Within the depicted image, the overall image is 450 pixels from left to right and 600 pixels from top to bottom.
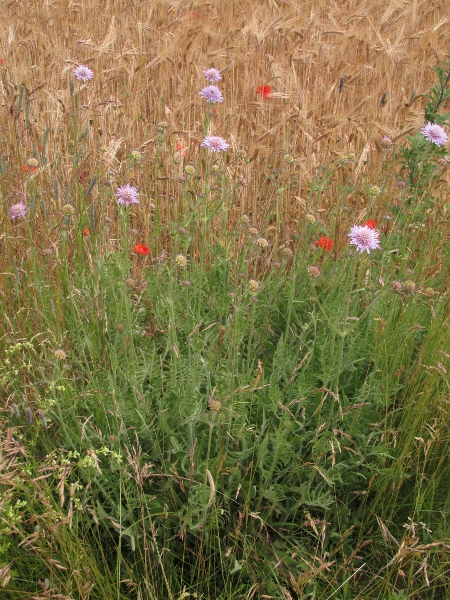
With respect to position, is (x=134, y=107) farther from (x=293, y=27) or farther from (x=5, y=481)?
(x=5, y=481)

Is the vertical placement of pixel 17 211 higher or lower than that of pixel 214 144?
lower

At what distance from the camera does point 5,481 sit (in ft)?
4.34

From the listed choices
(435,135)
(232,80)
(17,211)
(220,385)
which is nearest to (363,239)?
(220,385)

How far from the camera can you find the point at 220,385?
1.79m

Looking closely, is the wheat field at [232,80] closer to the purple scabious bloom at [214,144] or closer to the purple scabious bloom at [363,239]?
the purple scabious bloom at [214,144]

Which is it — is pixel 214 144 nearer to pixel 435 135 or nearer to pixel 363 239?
pixel 363 239

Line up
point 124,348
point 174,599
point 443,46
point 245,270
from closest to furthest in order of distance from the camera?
point 174,599
point 124,348
point 245,270
point 443,46

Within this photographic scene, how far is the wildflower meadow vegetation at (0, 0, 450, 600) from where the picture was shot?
61.9 inches

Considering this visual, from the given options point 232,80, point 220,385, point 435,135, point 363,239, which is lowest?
point 220,385

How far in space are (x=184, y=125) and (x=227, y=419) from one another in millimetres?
2254

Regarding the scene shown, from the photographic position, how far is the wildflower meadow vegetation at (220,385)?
157cm

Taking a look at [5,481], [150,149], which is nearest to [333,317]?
[5,481]

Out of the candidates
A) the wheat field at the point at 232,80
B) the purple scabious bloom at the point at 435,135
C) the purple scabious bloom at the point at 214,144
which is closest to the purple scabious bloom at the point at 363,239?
the purple scabious bloom at the point at 214,144

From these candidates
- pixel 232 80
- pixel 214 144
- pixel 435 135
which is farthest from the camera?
pixel 232 80
